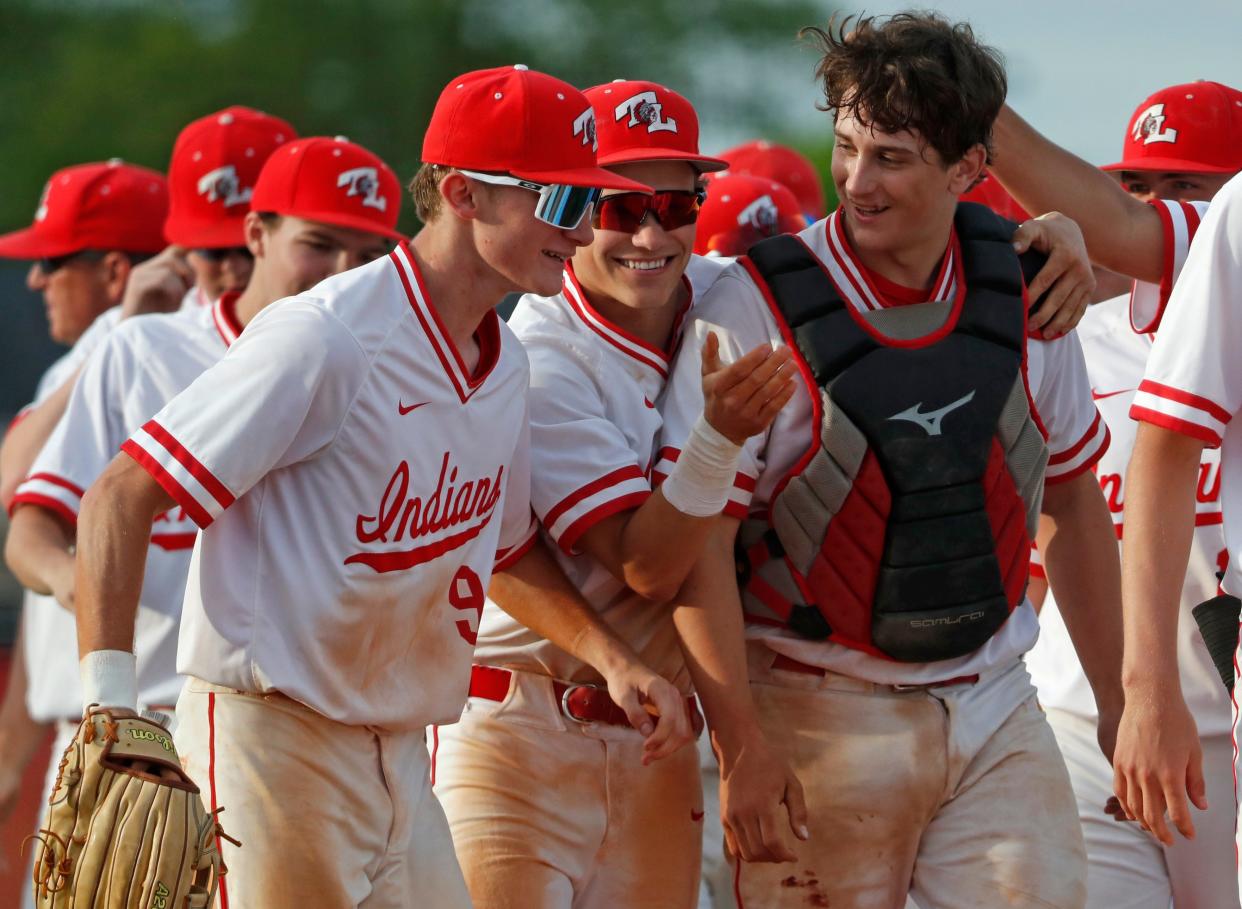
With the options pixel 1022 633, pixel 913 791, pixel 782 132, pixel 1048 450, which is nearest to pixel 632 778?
pixel 913 791

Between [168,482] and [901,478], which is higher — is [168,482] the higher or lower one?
the lower one

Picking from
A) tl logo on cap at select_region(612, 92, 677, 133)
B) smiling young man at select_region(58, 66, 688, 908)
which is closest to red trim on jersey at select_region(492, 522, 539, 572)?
smiling young man at select_region(58, 66, 688, 908)

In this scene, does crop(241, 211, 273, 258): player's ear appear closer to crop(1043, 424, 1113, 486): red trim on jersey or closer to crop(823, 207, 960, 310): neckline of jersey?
crop(823, 207, 960, 310): neckline of jersey

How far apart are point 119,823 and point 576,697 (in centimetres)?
124

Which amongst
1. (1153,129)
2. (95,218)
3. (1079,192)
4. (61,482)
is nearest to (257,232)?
(61,482)

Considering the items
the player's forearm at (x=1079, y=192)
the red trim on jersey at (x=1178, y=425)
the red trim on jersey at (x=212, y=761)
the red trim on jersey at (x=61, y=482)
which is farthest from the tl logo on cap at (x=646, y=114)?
the red trim on jersey at (x=61, y=482)

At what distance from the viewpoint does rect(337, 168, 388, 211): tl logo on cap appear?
Result: 5.39 metres

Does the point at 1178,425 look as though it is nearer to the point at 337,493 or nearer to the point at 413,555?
the point at 413,555

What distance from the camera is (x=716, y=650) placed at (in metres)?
4.01

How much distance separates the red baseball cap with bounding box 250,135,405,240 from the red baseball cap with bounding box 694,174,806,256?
4.08 feet

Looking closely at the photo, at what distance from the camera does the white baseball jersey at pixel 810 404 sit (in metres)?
4.16

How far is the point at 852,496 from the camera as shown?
4.07 m

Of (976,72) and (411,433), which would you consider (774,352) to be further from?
(976,72)

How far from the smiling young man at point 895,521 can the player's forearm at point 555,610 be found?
213mm
